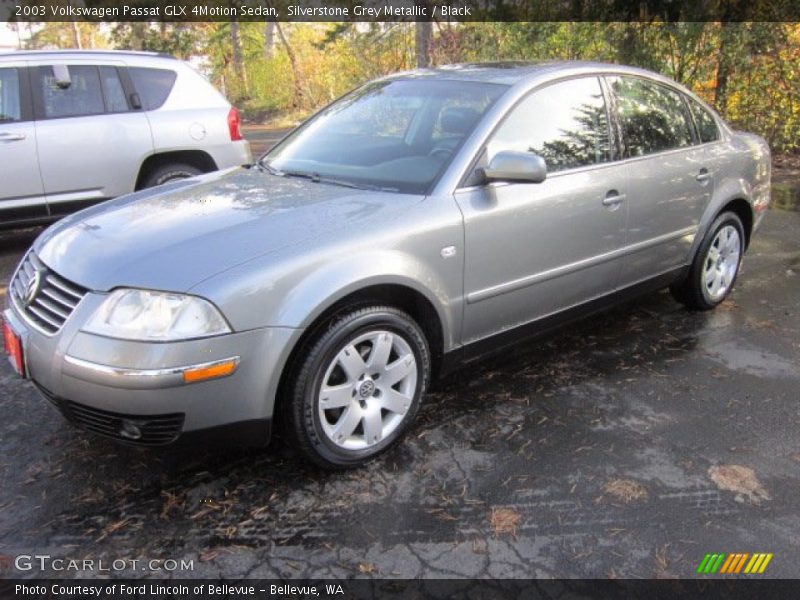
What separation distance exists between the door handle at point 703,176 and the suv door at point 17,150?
5.16 meters

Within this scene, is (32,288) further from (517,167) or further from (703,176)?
(703,176)

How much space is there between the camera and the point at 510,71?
369cm

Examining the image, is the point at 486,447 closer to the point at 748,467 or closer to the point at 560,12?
the point at 748,467

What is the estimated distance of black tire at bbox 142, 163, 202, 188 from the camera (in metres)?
6.23

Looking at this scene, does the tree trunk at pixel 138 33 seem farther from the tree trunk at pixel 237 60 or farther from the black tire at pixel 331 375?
the black tire at pixel 331 375

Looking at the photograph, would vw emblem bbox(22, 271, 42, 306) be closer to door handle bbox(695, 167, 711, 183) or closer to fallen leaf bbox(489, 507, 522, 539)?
fallen leaf bbox(489, 507, 522, 539)

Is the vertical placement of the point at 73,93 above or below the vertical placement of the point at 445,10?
below

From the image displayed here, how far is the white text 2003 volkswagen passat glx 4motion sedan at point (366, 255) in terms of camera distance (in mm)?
2420

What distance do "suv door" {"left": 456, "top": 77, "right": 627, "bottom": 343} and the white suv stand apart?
394 cm

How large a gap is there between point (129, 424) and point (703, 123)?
4000 millimetres

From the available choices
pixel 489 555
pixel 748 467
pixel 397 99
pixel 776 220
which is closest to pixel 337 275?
pixel 489 555

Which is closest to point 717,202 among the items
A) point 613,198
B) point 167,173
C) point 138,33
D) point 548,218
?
point 613,198

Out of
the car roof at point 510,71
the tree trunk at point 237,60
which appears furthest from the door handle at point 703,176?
the tree trunk at point 237,60

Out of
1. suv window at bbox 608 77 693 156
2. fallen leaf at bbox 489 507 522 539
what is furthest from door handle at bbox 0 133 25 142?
fallen leaf at bbox 489 507 522 539
